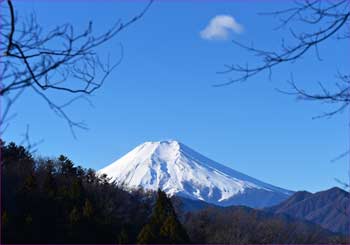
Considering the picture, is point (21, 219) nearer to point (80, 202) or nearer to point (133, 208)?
point (80, 202)

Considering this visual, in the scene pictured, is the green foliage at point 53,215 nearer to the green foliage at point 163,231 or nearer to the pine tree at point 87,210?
the pine tree at point 87,210

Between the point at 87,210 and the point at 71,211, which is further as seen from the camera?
the point at 71,211

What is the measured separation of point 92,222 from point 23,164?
10.4 metres

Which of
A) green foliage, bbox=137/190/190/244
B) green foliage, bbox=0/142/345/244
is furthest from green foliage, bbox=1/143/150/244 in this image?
green foliage, bbox=137/190/190/244

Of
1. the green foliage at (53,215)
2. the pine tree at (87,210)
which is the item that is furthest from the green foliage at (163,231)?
the pine tree at (87,210)

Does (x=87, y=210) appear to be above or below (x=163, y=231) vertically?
above

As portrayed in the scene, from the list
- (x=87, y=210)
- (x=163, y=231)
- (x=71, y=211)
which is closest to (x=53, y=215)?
(x=71, y=211)

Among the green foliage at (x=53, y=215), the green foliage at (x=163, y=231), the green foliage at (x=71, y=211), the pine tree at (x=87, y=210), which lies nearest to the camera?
the green foliage at (x=53, y=215)

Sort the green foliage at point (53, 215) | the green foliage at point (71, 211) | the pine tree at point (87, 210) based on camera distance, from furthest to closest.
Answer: the pine tree at point (87, 210), the green foliage at point (71, 211), the green foliage at point (53, 215)

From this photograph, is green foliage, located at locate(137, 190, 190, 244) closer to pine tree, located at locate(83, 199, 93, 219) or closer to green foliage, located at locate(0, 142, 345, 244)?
green foliage, located at locate(0, 142, 345, 244)

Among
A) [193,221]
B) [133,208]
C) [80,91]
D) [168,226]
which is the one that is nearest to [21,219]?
[168,226]

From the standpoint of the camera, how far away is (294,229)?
243ft

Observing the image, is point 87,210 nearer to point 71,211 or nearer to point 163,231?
point 71,211

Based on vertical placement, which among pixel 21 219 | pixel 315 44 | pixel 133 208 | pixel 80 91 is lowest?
pixel 80 91
